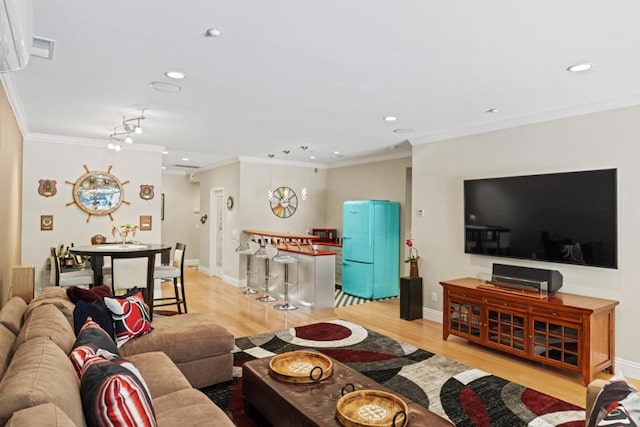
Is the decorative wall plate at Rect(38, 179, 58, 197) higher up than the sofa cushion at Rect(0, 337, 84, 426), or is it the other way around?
the decorative wall plate at Rect(38, 179, 58, 197)

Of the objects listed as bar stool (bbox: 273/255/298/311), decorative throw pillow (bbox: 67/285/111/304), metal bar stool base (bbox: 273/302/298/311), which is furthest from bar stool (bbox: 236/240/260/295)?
decorative throw pillow (bbox: 67/285/111/304)

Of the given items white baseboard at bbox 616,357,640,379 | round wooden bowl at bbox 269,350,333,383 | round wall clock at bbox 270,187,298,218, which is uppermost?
round wall clock at bbox 270,187,298,218

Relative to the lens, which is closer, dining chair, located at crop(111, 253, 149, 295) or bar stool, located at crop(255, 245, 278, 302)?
dining chair, located at crop(111, 253, 149, 295)

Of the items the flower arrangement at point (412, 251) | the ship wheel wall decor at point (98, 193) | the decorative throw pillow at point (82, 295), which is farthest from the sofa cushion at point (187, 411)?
the ship wheel wall decor at point (98, 193)

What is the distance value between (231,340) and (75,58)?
2433 mm

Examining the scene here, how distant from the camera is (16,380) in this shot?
4.64 ft

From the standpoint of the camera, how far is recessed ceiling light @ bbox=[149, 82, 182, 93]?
11.1ft

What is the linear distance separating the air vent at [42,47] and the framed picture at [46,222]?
372 centimetres

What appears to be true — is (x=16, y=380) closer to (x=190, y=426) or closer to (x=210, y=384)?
(x=190, y=426)

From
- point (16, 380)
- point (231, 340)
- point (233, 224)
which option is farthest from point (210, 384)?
point (233, 224)

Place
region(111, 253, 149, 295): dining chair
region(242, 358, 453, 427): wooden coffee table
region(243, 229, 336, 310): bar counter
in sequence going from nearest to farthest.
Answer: region(242, 358, 453, 427): wooden coffee table, region(111, 253, 149, 295): dining chair, region(243, 229, 336, 310): bar counter

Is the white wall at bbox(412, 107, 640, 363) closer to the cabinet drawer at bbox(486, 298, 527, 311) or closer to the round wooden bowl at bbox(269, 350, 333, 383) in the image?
the cabinet drawer at bbox(486, 298, 527, 311)

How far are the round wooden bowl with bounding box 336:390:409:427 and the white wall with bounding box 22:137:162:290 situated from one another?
17.4 feet

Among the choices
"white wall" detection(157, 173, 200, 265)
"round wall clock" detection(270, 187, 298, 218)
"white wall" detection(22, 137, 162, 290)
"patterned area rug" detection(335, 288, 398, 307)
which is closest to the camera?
"white wall" detection(22, 137, 162, 290)
